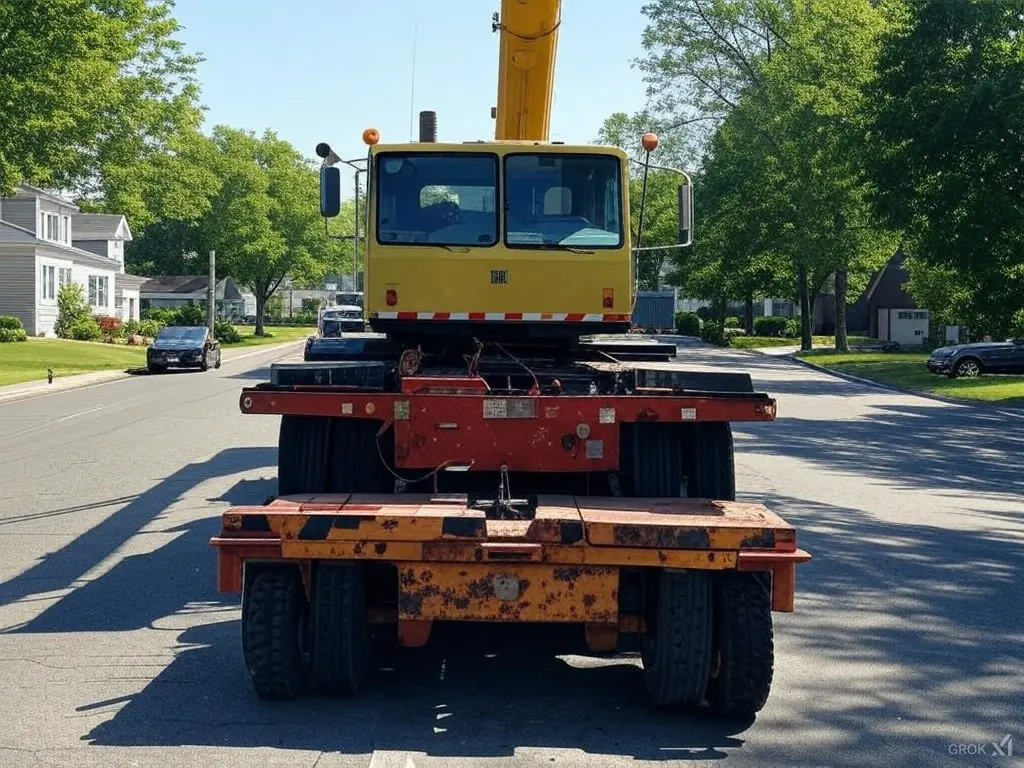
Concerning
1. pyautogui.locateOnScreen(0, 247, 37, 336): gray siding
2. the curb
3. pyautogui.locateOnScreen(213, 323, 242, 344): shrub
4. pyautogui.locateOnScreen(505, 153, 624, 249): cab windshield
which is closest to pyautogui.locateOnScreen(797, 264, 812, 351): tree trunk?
the curb

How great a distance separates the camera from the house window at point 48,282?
5822 cm

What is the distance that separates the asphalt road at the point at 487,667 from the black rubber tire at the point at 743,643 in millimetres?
139

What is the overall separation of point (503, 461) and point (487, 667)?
1.14m

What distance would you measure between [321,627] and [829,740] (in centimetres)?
237

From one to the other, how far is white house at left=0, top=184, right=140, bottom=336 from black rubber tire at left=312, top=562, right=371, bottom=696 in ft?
162

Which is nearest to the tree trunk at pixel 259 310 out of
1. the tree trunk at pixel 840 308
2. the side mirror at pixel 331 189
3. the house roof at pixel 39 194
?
the house roof at pixel 39 194

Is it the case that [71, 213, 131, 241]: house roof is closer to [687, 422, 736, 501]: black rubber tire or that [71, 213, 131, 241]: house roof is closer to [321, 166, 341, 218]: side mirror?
[321, 166, 341, 218]: side mirror

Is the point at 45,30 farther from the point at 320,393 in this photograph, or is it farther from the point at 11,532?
the point at 320,393

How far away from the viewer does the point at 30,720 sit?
19.2ft

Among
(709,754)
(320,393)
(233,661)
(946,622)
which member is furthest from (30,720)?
(946,622)

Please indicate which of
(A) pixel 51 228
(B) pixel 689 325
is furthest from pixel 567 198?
(B) pixel 689 325

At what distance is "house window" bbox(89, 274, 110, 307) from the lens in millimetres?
67625

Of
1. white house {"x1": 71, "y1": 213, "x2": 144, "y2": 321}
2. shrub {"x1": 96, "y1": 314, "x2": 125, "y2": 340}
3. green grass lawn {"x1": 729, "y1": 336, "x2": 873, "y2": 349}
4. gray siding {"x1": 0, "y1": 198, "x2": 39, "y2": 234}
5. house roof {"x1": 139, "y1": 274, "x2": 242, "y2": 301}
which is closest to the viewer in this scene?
shrub {"x1": 96, "y1": 314, "x2": 125, "y2": 340}

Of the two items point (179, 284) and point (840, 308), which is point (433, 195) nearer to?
point (840, 308)
